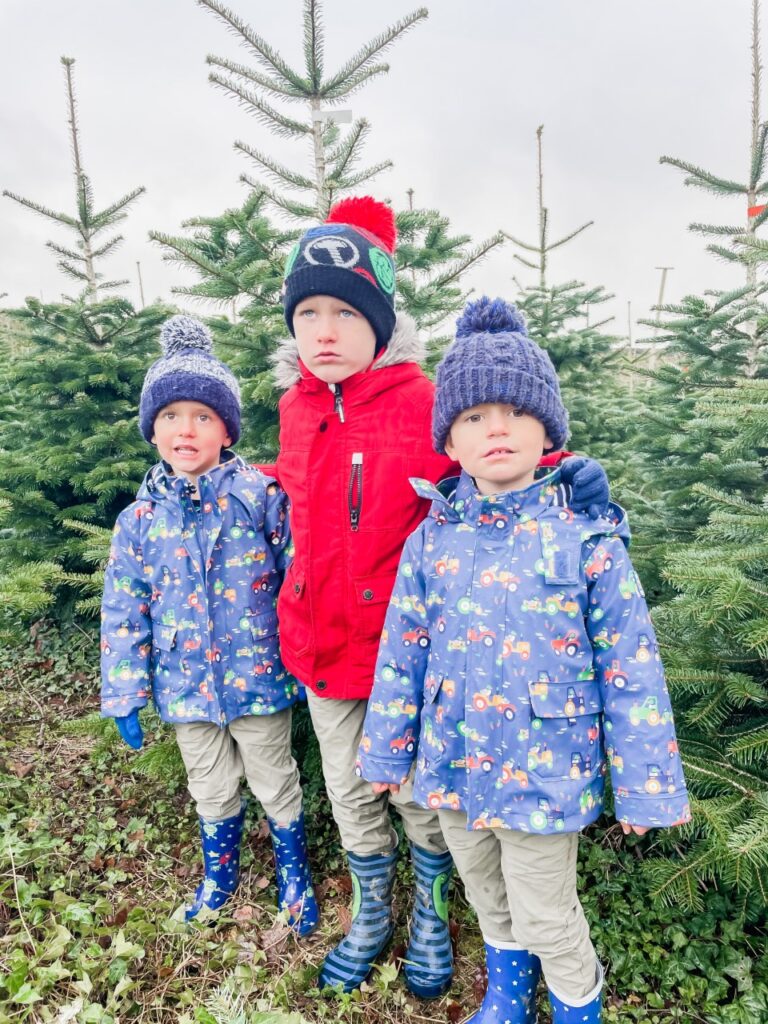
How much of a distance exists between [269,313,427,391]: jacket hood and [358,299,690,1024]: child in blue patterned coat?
0.34 meters

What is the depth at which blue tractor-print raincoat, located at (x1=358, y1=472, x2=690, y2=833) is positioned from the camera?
5.92ft

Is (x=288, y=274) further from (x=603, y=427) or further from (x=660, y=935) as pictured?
(x=603, y=427)

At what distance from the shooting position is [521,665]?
1852 millimetres

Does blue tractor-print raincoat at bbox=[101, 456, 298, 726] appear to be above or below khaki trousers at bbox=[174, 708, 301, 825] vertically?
above

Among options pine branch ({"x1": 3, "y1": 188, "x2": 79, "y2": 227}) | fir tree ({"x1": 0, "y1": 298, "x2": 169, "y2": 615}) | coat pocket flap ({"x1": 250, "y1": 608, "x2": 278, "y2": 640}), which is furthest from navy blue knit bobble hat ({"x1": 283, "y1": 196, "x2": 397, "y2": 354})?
pine branch ({"x1": 3, "y1": 188, "x2": 79, "y2": 227})

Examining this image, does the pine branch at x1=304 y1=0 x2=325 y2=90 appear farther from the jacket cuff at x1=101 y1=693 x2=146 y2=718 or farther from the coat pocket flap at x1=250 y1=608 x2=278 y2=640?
the jacket cuff at x1=101 y1=693 x2=146 y2=718

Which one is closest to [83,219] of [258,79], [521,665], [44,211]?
[44,211]

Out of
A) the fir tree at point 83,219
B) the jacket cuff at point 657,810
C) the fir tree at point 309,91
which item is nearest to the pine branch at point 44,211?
the fir tree at point 83,219

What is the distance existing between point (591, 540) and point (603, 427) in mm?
5379

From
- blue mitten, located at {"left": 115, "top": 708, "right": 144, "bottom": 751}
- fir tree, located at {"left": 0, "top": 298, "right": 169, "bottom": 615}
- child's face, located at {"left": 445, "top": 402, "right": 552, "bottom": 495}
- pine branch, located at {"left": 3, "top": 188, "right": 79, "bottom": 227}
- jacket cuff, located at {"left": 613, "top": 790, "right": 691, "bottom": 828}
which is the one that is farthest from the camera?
pine branch, located at {"left": 3, "top": 188, "right": 79, "bottom": 227}

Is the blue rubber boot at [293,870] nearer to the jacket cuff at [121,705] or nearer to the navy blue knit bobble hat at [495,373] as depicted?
the jacket cuff at [121,705]

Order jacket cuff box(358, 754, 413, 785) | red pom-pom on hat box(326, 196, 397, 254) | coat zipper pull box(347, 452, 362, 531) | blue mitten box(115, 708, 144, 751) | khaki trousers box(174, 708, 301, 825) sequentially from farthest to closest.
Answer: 1. khaki trousers box(174, 708, 301, 825)
2. blue mitten box(115, 708, 144, 751)
3. red pom-pom on hat box(326, 196, 397, 254)
4. coat zipper pull box(347, 452, 362, 531)
5. jacket cuff box(358, 754, 413, 785)

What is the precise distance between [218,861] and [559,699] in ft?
6.23

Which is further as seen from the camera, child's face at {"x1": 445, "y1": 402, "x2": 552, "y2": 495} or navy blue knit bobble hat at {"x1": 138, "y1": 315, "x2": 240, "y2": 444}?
navy blue knit bobble hat at {"x1": 138, "y1": 315, "x2": 240, "y2": 444}
